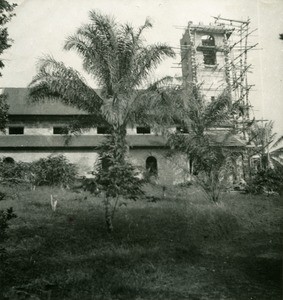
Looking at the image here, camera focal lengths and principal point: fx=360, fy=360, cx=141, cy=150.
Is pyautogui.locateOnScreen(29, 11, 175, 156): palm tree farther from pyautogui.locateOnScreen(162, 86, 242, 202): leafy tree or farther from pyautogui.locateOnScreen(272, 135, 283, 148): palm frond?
pyautogui.locateOnScreen(272, 135, 283, 148): palm frond

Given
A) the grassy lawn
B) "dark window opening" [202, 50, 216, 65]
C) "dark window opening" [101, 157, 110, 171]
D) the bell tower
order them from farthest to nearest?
"dark window opening" [202, 50, 216, 65] → the bell tower → "dark window opening" [101, 157, 110, 171] → the grassy lawn

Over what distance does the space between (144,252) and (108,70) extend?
6.96 metres

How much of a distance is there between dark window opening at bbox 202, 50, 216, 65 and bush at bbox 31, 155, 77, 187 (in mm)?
15194

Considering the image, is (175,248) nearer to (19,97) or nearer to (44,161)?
(44,161)

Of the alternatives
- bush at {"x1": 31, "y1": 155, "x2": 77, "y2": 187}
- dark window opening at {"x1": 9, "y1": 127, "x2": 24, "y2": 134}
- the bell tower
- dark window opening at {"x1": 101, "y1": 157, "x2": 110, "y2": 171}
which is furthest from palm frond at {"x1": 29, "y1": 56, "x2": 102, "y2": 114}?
the bell tower

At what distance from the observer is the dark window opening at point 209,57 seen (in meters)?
28.9

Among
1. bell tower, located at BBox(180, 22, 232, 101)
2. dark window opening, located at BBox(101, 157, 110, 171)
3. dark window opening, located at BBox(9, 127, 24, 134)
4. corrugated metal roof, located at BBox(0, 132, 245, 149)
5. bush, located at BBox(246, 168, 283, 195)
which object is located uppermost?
bell tower, located at BBox(180, 22, 232, 101)

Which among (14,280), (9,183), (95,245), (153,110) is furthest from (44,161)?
(14,280)

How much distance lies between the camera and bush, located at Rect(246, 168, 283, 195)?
2066 cm

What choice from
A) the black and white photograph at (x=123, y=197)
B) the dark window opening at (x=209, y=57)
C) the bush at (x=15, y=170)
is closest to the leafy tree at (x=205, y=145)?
the black and white photograph at (x=123, y=197)

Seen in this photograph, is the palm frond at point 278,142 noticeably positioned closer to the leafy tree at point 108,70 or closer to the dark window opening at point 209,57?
the dark window opening at point 209,57

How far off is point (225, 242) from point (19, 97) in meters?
19.6

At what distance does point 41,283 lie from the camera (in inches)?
279

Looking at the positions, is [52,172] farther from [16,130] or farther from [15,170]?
[16,130]
